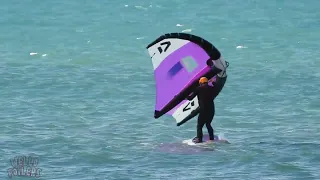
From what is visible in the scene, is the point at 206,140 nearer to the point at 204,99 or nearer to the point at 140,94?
the point at 204,99

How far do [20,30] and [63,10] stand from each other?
9.07 metres

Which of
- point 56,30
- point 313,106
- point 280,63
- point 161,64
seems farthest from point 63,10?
point 161,64

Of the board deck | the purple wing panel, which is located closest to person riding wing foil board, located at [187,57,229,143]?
the board deck

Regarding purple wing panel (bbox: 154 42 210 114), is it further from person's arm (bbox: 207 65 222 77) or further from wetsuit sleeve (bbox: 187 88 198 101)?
wetsuit sleeve (bbox: 187 88 198 101)

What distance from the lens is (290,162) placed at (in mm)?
22047

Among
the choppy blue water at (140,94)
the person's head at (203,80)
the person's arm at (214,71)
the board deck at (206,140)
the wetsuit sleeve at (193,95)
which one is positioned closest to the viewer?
the choppy blue water at (140,94)

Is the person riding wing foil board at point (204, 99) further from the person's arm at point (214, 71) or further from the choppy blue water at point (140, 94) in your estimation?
the choppy blue water at point (140, 94)

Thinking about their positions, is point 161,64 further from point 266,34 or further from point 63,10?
point 63,10

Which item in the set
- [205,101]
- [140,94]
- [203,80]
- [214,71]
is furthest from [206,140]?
[140,94]

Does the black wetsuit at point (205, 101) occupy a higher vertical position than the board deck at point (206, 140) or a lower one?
higher

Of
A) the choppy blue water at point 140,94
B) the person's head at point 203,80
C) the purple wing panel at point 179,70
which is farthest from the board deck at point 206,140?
the person's head at point 203,80

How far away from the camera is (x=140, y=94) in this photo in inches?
1300

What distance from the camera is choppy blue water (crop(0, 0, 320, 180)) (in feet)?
72.7

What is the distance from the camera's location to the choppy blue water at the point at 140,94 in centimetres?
2216
